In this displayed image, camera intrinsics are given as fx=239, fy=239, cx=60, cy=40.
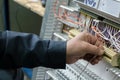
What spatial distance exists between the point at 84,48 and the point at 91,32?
5.9 inches

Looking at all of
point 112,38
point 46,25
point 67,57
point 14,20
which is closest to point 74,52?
point 67,57

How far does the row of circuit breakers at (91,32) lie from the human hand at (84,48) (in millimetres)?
33

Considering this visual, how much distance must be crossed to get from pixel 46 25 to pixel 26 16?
1476 millimetres

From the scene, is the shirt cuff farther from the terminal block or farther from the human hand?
Result: the terminal block

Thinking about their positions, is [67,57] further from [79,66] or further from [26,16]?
[26,16]

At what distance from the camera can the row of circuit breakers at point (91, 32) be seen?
2.87ft

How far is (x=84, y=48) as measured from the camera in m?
0.86

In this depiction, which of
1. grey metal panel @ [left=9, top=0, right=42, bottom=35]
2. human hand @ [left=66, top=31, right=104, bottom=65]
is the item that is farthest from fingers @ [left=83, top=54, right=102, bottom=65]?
grey metal panel @ [left=9, top=0, right=42, bottom=35]

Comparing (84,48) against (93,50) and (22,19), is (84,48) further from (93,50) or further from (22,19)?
(22,19)

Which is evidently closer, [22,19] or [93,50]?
[93,50]

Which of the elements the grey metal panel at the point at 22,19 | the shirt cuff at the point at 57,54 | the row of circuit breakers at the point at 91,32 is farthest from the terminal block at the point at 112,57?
the grey metal panel at the point at 22,19

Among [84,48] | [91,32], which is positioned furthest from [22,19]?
[84,48]

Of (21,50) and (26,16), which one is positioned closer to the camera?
(21,50)

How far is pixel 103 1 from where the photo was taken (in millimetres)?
846
